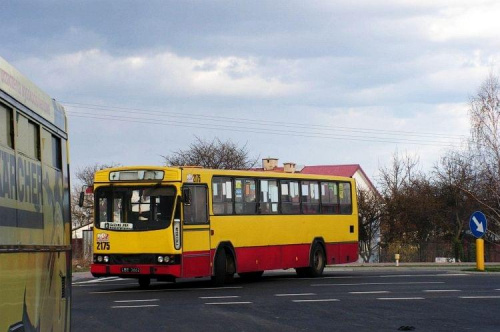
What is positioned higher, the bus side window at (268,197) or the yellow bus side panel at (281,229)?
the bus side window at (268,197)

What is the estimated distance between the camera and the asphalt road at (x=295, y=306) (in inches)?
635

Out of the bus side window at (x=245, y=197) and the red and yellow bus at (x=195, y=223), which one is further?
the bus side window at (x=245, y=197)

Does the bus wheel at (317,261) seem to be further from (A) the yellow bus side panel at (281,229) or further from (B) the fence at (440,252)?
(B) the fence at (440,252)

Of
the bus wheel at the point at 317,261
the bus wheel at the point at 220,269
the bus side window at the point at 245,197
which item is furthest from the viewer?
the bus wheel at the point at 317,261

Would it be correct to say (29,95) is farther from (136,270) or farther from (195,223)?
(195,223)

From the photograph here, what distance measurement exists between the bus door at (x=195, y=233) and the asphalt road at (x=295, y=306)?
57 cm

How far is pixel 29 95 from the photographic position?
9562 millimetres

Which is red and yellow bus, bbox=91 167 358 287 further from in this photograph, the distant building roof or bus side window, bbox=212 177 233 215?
the distant building roof

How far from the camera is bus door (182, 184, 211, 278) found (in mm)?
24969

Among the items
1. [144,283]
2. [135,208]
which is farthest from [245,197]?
[135,208]

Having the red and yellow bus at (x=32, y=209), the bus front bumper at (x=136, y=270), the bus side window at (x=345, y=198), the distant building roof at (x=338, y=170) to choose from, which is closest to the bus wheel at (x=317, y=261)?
the bus side window at (x=345, y=198)

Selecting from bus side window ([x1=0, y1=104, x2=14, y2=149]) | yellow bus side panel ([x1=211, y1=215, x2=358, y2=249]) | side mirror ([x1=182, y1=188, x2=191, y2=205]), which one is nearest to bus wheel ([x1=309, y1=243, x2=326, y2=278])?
yellow bus side panel ([x1=211, y1=215, x2=358, y2=249])

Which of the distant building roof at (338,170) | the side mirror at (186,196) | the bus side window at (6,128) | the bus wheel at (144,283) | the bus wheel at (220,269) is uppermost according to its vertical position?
the distant building roof at (338,170)

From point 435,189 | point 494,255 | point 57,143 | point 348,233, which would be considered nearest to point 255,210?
point 348,233
